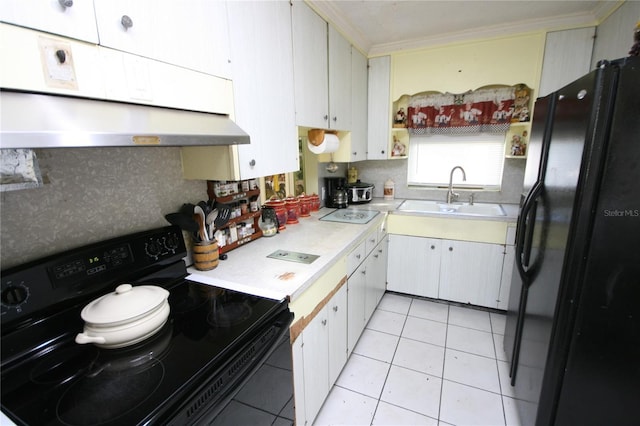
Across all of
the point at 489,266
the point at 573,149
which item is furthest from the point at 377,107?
the point at 573,149

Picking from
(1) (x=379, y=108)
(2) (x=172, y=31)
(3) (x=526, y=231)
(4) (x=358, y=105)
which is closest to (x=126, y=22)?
(2) (x=172, y=31)

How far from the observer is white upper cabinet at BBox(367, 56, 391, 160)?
2771 mm

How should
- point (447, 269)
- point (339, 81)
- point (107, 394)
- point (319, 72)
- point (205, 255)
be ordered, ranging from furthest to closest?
point (447, 269)
point (339, 81)
point (319, 72)
point (205, 255)
point (107, 394)

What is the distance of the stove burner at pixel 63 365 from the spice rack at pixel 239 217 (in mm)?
748

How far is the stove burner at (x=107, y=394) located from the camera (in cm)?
63

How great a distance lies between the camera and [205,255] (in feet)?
4.48

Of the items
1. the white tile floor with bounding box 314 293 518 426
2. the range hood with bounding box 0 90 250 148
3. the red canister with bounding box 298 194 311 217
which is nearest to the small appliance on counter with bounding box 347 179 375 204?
the red canister with bounding box 298 194 311 217

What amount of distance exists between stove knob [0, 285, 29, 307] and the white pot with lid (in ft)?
0.61

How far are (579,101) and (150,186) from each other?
1736 millimetres

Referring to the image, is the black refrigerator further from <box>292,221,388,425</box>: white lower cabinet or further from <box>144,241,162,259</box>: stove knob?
<box>144,241,162,259</box>: stove knob

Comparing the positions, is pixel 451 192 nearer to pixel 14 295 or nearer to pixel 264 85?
pixel 264 85

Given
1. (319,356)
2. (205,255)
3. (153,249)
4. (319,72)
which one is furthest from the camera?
(319,72)

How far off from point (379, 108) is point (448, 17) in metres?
0.90

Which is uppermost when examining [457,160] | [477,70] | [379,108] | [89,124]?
[477,70]
